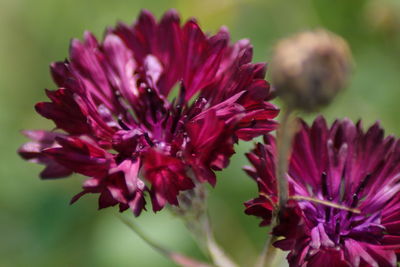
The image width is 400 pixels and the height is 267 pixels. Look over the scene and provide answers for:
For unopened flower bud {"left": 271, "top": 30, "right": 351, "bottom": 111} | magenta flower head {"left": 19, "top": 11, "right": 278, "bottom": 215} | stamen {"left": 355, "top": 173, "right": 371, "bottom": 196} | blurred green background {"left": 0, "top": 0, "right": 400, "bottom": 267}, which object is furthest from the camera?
blurred green background {"left": 0, "top": 0, "right": 400, "bottom": 267}

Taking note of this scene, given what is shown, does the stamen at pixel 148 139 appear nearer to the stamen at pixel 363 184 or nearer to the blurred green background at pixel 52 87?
the stamen at pixel 363 184

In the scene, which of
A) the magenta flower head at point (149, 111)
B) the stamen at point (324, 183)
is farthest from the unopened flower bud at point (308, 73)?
the stamen at point (324, 183)

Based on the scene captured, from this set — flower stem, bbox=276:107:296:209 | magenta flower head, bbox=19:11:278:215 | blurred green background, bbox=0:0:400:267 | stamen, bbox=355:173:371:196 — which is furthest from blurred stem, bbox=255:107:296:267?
blurred green background, bbox=0:0:400:267

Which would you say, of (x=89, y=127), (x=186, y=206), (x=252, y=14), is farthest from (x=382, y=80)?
(x=89, y=127)

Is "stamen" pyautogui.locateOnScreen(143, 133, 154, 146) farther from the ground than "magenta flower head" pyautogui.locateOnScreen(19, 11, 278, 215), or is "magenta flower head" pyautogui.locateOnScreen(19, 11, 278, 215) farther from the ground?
"magenta flower head" pyautogui.locateOnScreen(19, 11, 278, 215)

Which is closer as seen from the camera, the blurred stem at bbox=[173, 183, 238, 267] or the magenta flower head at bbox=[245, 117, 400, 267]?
the magenta flower head at bbox=[245, 117, 400, 267]

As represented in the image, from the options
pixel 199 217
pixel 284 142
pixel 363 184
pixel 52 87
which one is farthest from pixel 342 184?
pixel 52 87

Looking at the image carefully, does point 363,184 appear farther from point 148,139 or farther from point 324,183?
point 148,139

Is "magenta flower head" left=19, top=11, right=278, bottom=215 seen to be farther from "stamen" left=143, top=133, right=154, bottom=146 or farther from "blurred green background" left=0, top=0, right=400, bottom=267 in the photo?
"blurred green background" left=0, top=0, right=400, bottom=267
